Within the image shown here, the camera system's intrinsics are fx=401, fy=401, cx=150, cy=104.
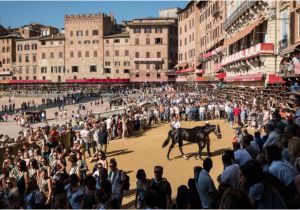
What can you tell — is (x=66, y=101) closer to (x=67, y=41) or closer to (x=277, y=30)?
(x=67, y=41)

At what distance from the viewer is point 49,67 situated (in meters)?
108

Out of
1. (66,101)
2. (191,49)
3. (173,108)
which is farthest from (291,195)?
(191,49)

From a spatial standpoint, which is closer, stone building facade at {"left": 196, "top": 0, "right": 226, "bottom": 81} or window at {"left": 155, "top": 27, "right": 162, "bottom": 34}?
stone building facade at {"left": 196, "top": 0, "right": 226, "bottom": 81}

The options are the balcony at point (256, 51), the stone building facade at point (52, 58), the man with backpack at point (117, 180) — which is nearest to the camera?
the man with backpack at point (117, 180)

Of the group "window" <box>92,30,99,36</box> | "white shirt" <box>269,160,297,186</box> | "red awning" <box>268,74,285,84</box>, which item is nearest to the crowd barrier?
"white shirt" <box>269,160,297,186</box>

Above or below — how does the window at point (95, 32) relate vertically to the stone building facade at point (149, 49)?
above

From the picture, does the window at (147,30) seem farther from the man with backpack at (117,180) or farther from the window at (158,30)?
the man with backpack at (117,180)

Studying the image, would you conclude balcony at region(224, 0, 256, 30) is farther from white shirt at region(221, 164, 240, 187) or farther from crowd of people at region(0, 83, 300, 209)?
white shirt at region(221, 164, 240, 187)

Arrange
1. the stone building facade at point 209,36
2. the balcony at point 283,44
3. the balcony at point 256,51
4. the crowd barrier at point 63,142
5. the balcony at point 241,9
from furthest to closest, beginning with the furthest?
the stone building facade at point 209,36 < the balcony at point 241,9 < the balcony at point 256,51 < the balcony at point 283,44 < the crowd barrier at point 63,142

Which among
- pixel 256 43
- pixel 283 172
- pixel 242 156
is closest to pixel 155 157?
pixel 242 156

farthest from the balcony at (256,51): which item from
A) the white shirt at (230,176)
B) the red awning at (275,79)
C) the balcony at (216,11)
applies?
the white shirt at (230,176)

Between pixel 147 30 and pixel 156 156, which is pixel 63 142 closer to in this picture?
pixel 156 156

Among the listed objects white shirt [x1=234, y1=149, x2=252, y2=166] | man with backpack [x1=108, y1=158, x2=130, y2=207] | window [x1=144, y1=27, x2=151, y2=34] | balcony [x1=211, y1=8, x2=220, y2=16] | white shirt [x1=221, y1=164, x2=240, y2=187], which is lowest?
man with backpack [x1=108, y1=158, x2=130, y2=207]

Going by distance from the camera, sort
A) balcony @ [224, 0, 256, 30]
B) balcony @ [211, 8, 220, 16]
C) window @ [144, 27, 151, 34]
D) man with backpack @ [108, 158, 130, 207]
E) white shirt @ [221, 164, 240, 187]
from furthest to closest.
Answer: window @ [144, 27, 151, 34] < balcony @ [211, 8, 220, 16] < balcony @ [224, 0, 256, 30] < man with backpack @ [108, 158, 130, 207] < white shirt @ [221, 164, 240, 187]
